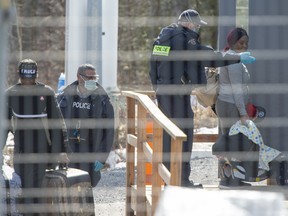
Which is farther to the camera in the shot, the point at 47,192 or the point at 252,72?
the point at 252,72

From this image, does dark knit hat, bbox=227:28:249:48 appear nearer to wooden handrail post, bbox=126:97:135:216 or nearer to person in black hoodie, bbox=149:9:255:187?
person in black hoodie, bbox=149:9:255:187

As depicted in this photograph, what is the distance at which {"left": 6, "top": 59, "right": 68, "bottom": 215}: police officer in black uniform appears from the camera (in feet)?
21.4

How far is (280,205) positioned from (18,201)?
12.2 ft

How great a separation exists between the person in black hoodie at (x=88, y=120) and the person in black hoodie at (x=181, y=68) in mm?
477

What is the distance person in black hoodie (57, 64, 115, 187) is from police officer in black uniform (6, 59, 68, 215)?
525mm

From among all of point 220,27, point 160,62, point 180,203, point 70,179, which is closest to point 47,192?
point 70,179

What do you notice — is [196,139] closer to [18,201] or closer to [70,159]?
[70,159]

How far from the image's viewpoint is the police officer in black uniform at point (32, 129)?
6.52 m

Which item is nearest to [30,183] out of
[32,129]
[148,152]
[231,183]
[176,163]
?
[32,129]

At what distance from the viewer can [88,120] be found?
7.25 meters

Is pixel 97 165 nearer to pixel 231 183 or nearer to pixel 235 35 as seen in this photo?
pixel 231 183

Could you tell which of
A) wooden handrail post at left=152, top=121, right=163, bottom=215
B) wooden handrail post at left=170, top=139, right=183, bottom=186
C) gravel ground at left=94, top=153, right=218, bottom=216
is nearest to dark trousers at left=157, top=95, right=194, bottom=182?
wooden handrail post at left=152, top=121, right=163, bottom=215

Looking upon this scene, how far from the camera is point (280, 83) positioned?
7.54 m

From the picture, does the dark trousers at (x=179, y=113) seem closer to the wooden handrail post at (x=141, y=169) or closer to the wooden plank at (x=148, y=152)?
the wooden handrail post at (x=141, y=169)
